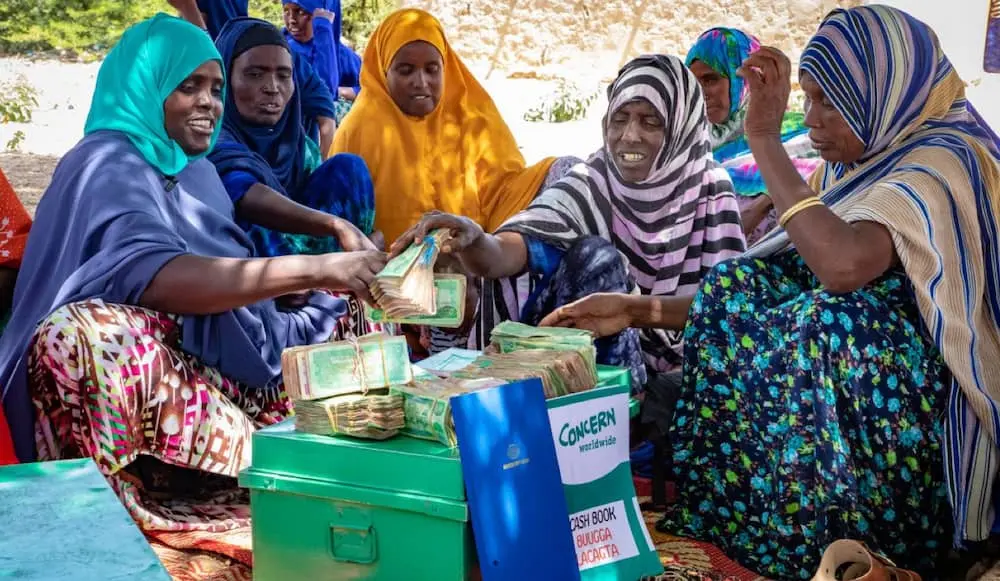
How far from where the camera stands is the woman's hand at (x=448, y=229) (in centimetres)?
327

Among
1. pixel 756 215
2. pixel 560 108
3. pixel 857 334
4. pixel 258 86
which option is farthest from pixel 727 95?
pixel 560 108

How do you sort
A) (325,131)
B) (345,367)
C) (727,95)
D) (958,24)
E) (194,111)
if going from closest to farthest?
1. (345,367)
2. (194,111)
3. (727,95)
4. (325,131)
5. (958,24)

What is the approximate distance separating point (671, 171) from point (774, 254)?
676 millimetres

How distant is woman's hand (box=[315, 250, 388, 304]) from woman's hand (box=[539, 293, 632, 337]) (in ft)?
1.98

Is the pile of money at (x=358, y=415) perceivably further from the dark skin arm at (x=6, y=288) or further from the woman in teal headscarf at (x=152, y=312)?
the dark skin arm at (x=6, y=288)

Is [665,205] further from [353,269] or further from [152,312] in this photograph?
[152,312]

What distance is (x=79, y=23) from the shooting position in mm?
13305

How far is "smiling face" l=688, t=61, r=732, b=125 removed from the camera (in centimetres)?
535

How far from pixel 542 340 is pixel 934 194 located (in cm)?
113

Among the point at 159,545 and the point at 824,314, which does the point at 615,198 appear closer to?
the point at 824,314

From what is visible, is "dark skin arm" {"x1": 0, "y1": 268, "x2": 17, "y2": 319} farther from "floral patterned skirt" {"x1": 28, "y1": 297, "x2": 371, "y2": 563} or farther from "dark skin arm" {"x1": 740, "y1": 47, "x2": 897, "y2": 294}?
"dark skin arm" {"x1": 740, "y1": 47, "x2": 897, "y2": 294}

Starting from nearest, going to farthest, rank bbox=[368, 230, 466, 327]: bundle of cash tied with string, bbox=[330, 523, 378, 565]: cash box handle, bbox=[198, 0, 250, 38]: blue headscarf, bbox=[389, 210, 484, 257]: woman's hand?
bbox=[330, 523, 378, 565]: cash box handle → bbox=[368, 230, 466, 327]: bundle of cash tied with string → bbox=[389, 210, 484, 257]: woman's hand → bbox=[198, 0, 250, 38]: blue headscarf

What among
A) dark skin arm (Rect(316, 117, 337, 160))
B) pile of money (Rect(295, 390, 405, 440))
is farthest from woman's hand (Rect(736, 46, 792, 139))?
dark skin arm (Rect(316, 117, 337, 160))

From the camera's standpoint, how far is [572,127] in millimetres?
10852
